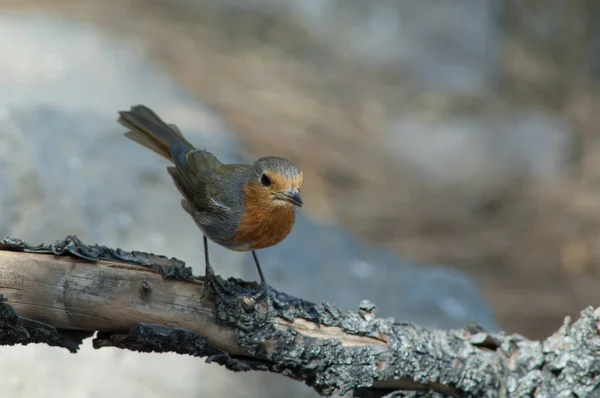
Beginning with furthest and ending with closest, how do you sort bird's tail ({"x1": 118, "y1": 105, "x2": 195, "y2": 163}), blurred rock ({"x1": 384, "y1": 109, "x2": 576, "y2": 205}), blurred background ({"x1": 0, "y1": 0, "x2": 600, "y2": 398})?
blurred rock ({"x1": 384, "y1": 109, "x2": 576, "y2": 205}) < blurred background ({"x1": 0, "y1": 0, "x2": 600, "y2": 398}) < bird's tail ({"x1": 118, "y1": 105, "x2": 195, "y2": 163})

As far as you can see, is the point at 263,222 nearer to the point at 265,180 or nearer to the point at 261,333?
the point at 265,180

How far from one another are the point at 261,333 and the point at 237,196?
2.83 feet

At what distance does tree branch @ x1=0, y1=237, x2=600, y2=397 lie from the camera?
337cm

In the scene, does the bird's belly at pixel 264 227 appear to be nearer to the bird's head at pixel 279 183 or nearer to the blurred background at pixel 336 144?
the bird's head at pixel 279 183

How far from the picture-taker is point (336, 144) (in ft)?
29.0

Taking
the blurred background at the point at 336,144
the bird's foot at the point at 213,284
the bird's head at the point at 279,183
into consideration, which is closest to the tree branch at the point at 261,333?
the bird's foot at the point at 213,284

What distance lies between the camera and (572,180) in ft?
28.3

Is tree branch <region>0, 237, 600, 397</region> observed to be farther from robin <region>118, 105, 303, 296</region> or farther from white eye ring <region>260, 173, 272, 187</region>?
white eye ring <region>260, 173, 272, 187</region>

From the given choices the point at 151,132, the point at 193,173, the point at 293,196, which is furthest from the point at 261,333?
the point at 151,132

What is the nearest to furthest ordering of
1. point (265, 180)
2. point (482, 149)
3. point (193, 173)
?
1. point (265, 180)
2. point (193, 173)
3. point (482, 149)

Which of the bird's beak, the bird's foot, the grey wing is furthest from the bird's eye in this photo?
the bird's foot

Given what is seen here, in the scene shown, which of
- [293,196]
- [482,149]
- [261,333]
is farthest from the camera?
[482,149]

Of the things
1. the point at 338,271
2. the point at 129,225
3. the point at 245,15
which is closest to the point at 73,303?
the point at 129,225

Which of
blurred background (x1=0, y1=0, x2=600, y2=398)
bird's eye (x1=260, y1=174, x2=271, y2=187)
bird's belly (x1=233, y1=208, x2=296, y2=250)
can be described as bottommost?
bird's belly (x1=233, y1=208, x2=296, y2=250)
